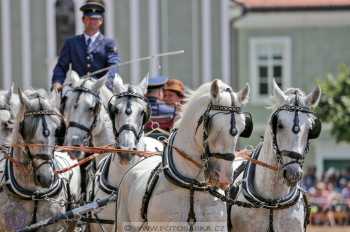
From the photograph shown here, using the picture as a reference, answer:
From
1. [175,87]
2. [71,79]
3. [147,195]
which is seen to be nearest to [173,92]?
[175,87]

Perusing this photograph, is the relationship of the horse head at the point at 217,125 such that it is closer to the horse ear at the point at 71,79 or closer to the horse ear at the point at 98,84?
the horse ear at the point at 98,84

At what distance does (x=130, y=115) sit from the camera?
38.6 feet

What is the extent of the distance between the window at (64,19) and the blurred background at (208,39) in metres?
0.03

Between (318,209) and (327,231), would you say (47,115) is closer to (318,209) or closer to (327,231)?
(327,231)

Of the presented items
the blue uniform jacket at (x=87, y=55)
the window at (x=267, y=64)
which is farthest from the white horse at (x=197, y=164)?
the window at (x=267, y=64)

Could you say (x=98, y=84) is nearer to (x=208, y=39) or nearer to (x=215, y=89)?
(x=215, y=89)

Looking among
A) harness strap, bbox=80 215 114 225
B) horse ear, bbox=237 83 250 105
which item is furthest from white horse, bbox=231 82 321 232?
harness strap, bbox=80 215 114 225

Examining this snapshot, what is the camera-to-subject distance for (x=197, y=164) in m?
10.3

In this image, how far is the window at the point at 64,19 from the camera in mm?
38312

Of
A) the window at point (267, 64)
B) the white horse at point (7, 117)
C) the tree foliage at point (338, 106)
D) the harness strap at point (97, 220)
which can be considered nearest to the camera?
the harness strap at point (97, 220)

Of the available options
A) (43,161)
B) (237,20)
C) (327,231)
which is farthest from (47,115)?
(237,20)

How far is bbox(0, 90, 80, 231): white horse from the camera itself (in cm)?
1102

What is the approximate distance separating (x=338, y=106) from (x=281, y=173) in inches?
856

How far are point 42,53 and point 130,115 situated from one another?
26812mm
